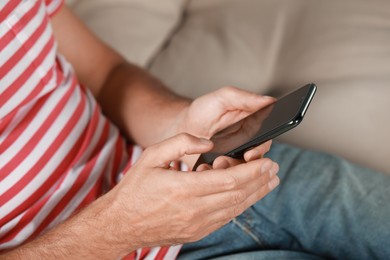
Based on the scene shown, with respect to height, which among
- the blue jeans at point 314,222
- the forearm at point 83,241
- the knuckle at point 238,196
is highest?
the knuckle at point 238,196

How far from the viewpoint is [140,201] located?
24.2 inches

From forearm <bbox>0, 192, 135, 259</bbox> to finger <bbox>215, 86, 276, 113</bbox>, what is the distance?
194 millimetres

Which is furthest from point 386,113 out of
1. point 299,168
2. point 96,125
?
point 96,125

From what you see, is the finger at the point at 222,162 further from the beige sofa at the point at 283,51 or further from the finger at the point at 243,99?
the beige sofa at the point at 283,51

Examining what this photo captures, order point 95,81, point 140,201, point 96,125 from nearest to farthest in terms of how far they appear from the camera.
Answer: point 140,201 < point 96,125 < point 95,81

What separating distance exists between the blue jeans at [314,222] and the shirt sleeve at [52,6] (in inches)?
16.2

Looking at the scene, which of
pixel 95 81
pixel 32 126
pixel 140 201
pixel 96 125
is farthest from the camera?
pixel 95 81

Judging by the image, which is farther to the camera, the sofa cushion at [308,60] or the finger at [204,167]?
the sofa cushion at [308,60]

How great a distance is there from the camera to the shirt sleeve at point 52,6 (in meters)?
0.86

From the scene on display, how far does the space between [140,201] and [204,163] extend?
10cm

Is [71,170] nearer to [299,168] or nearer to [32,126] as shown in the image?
[32,126]

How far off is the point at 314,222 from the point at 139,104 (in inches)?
13.0

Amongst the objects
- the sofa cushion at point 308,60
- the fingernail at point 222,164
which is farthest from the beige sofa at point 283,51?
the fingernail at point 222,164

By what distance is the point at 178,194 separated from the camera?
0.59 metres
